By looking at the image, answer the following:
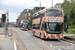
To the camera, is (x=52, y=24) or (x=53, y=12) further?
(x=53, y=12)

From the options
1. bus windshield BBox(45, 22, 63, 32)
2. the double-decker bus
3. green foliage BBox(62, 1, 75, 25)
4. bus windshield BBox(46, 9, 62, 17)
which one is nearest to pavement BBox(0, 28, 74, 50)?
the double-decker bus

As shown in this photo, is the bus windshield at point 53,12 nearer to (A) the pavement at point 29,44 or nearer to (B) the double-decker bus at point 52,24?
(B) the double-decker bus at point 52,24

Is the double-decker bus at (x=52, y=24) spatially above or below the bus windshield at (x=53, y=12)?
below

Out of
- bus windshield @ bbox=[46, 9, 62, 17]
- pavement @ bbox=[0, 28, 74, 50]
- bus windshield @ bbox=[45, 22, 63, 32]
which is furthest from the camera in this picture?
bus windshield @ bbox=[46, 9, 62, 17]

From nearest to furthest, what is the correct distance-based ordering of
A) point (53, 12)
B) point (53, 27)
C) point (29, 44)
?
point (29, 44)
point (53, 27)
point (53, 12)

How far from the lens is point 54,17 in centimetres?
2192

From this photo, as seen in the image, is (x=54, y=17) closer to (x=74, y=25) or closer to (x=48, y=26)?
(x=48, y=26)

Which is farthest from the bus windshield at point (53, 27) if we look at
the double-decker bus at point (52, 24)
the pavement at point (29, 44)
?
the pavement at point (29, 44)

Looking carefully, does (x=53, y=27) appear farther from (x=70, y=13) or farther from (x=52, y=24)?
(x=70, y=13)

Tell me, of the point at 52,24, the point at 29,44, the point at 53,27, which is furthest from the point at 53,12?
the point at 29,44

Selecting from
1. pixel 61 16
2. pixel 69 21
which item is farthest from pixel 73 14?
pixel 61 16

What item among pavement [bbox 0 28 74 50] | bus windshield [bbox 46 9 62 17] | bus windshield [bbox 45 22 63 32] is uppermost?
bus windshield [bbox 46 9 62 17]

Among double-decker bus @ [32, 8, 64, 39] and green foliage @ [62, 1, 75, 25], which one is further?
green foliage @ [62, 1, 75, 25]

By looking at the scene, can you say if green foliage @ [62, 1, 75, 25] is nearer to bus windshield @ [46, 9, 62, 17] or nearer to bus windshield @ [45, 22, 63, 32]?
bus windshield @ [46, 9, 62, 17]
